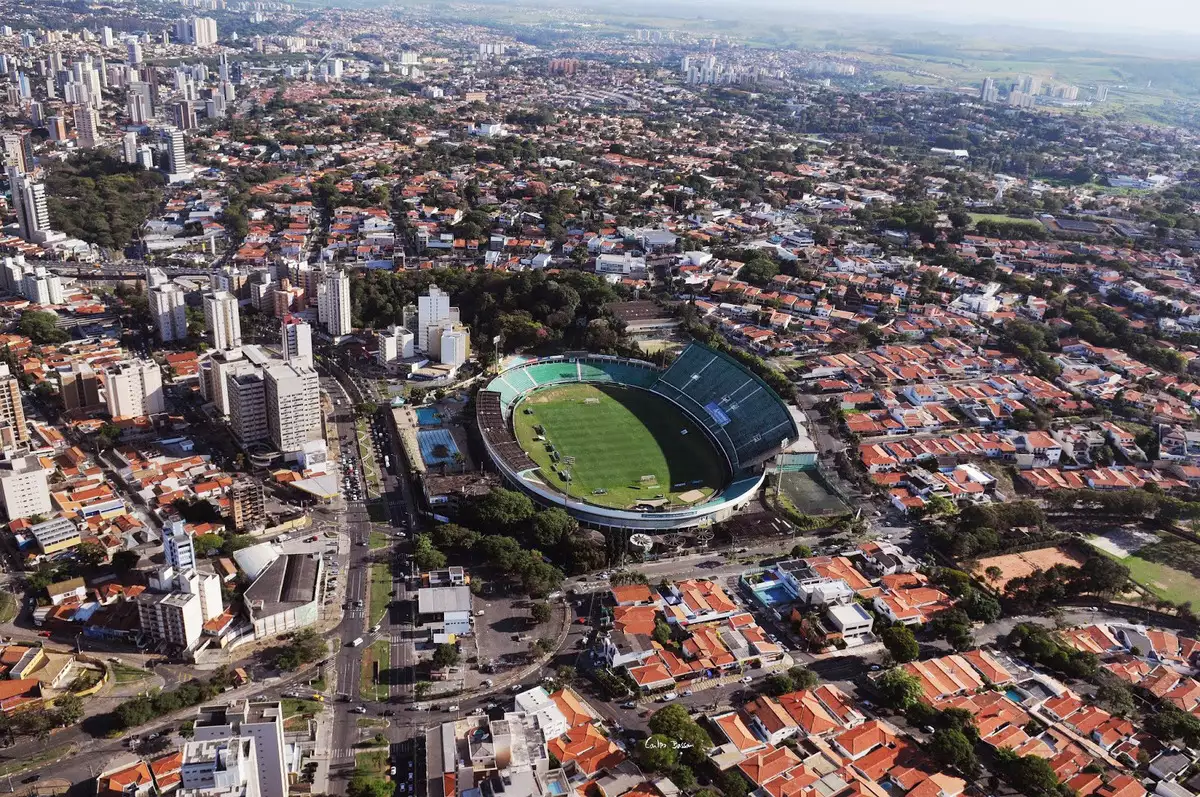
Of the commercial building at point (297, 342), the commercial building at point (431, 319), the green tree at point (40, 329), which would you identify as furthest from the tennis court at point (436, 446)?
the green tree at point (40, 329)

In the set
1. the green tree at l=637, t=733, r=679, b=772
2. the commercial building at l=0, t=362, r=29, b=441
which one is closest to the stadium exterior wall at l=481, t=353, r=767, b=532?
the green tree at l=637, t=733, r=679, b=772

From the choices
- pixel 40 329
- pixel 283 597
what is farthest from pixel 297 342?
pixel 283 597

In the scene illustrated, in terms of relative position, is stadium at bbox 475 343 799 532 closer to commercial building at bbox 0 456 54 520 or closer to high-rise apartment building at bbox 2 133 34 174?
commercial building at bbox 0 456 54 520

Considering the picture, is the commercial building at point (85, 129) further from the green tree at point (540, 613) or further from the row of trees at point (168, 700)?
the green tree at point (540, 613)

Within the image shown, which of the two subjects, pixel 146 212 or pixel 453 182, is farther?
pixel 453 182

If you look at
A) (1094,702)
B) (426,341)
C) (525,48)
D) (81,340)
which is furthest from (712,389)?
(525,48)

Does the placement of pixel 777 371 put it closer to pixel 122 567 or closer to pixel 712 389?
pixel 712 389
